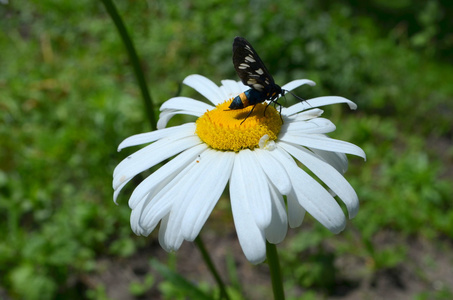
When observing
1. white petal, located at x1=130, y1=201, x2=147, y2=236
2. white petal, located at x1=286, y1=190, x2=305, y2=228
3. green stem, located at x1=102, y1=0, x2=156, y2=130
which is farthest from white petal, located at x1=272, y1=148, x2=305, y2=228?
green stem, located at x1=102, y1=0, x2=156, y2=130

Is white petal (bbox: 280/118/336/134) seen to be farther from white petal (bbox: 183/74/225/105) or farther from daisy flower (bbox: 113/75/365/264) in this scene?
white petal (bbox: 183/74/225/105)

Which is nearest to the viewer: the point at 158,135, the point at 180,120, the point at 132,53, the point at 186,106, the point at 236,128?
the point at 236,128

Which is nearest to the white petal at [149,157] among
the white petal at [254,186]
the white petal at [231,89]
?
the white petal at [254,186]

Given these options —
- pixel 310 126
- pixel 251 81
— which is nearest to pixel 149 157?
pixel 251 81

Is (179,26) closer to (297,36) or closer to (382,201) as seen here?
(297,36)

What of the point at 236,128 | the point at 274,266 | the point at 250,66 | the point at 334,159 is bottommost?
the point at 274,266

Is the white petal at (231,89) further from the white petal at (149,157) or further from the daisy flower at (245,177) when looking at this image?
the white petal at (149,157)

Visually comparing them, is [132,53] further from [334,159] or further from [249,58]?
[334,159]

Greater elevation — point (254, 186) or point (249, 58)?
point (249, 58)
